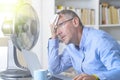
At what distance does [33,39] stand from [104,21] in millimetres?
2111

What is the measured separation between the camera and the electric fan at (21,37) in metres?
1.67

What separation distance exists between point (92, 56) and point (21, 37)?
19.4 inches

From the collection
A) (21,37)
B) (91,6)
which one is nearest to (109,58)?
(21,37)

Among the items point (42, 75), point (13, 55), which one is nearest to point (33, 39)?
point (13, 55)

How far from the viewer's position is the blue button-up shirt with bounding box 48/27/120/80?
55.7 inches

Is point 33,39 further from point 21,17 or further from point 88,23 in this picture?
point 88,23

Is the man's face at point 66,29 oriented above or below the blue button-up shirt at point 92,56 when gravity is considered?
above

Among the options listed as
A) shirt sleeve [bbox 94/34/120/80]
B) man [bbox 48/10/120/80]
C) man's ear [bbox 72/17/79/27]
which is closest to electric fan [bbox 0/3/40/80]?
man [bbox 48/10/120/80]

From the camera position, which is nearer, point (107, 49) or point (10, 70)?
point (107, 49)

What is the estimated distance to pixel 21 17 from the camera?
5.64ft

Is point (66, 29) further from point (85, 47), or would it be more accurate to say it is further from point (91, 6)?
point (91, 6)

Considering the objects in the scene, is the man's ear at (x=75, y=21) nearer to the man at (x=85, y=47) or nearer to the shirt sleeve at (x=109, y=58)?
the man at (x=85, y=47)

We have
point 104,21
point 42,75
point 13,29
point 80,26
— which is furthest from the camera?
point 104,21

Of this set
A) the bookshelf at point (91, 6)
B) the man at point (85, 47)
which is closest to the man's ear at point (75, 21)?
the man at point (85, 47)
